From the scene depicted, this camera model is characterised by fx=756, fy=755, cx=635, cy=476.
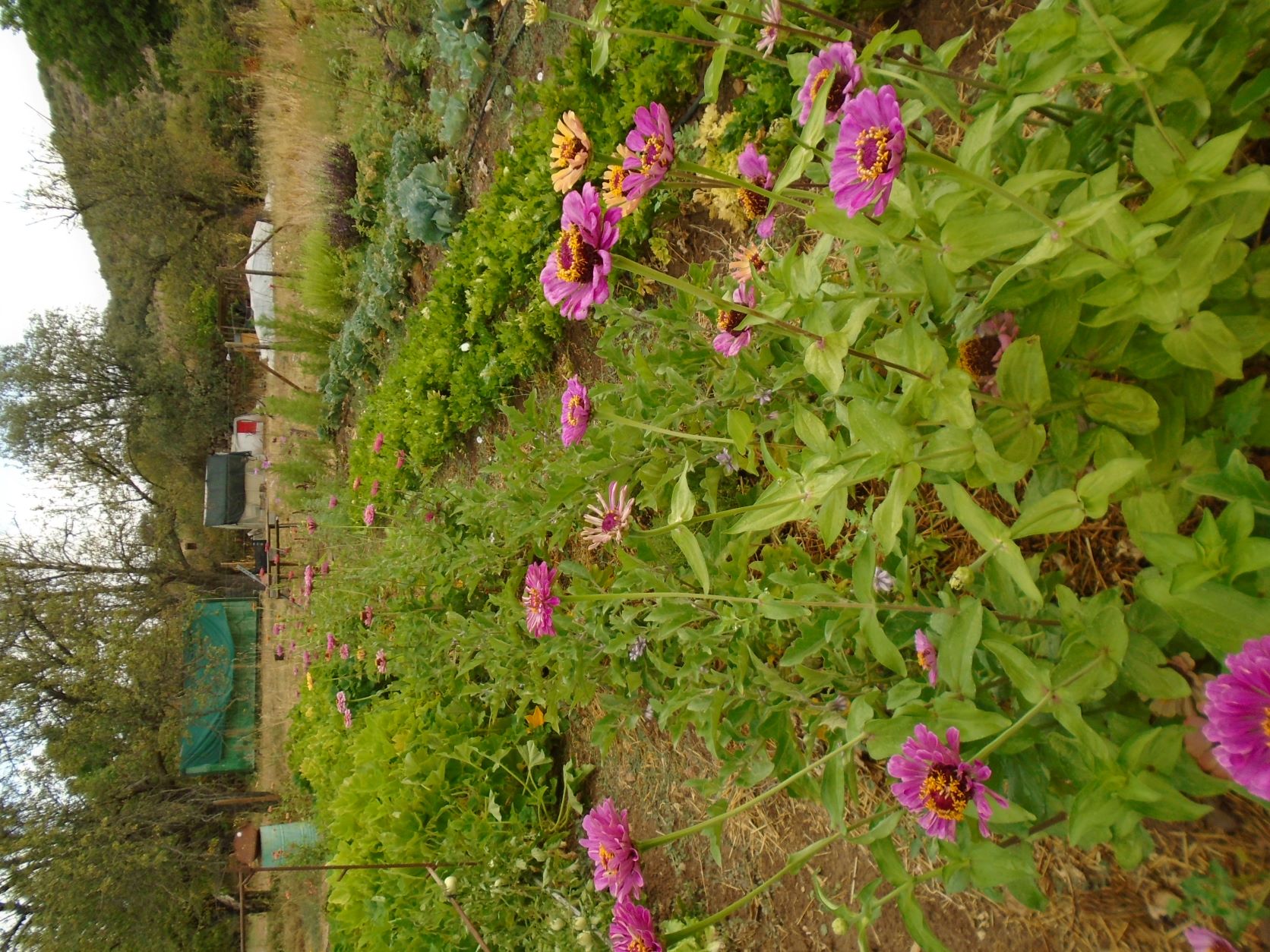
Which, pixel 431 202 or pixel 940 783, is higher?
pixel 431 202

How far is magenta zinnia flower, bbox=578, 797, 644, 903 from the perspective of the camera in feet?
4.72

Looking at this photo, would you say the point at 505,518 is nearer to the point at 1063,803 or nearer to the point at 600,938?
the point at 600,938

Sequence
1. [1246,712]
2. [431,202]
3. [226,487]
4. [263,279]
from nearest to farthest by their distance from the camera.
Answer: [1246,712] < [431,202] < [263,279] < [226,487]

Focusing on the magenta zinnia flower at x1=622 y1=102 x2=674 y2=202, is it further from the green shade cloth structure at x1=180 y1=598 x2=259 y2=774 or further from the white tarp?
the green shade cloth structure at x1=180 y1=598 x2=259 y2=774

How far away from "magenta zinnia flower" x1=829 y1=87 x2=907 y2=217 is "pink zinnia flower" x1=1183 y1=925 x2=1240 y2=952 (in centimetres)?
99

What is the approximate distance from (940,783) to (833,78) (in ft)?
2.98

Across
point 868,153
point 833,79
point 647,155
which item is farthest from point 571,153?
point 868,153

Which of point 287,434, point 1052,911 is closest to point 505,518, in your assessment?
point 1052,911

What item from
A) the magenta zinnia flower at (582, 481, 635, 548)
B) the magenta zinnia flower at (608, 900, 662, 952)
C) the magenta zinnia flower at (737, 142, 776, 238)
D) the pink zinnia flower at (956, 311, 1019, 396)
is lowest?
the magenta zinnia flower at (608, 900, 662, 952)

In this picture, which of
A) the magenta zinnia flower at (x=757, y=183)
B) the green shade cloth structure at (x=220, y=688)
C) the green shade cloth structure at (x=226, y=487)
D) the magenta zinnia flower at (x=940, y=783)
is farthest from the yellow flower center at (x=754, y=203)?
the green shade cloth structure at (x=220, y=688)

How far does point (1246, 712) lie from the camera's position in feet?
2.31

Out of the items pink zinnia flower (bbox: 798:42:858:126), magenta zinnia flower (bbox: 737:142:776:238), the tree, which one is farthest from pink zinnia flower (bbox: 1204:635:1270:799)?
the tree

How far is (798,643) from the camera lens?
1298 mm

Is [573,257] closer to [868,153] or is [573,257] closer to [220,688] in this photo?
[868,153]
